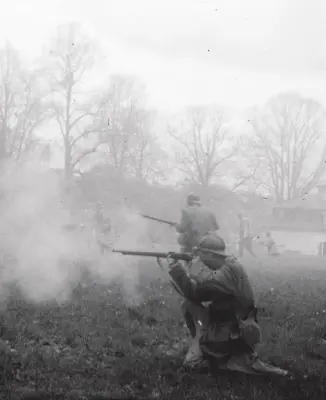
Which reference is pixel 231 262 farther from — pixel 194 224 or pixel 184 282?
pixel 194 224

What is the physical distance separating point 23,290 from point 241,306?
23.1ft

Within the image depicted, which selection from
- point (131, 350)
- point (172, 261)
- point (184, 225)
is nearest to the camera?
point (172, 261)

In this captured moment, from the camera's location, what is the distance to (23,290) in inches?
481

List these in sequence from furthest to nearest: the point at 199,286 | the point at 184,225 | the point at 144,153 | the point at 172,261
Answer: the point at 144,153 < the point at 184,225 < the point at 172,261 < the point at 199,286

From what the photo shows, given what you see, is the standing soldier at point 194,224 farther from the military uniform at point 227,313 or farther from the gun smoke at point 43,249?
the military uniform at point 227,313

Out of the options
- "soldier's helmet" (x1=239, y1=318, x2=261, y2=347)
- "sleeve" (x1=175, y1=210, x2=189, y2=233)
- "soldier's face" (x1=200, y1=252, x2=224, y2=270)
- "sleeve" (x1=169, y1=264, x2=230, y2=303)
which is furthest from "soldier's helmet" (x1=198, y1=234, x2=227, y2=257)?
"sleeve" (x1=175, y1=210, x2=189, y2=233)

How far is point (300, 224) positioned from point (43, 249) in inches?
1376

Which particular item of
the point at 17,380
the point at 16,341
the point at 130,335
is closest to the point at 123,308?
the point at 130,335

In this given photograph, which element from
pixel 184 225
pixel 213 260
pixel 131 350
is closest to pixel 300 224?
pixel 184 225

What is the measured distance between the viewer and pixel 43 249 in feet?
50.6

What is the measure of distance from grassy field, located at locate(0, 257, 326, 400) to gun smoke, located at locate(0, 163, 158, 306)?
913 mm

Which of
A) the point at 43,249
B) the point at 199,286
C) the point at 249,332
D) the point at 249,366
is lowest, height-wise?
the point at 249,366

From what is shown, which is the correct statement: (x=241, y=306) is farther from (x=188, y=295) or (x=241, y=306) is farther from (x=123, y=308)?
(x=123, y=308)

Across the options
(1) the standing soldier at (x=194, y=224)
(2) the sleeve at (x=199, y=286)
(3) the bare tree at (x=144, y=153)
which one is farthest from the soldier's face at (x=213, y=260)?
(3) the bare tree at (x=144, y=153)
